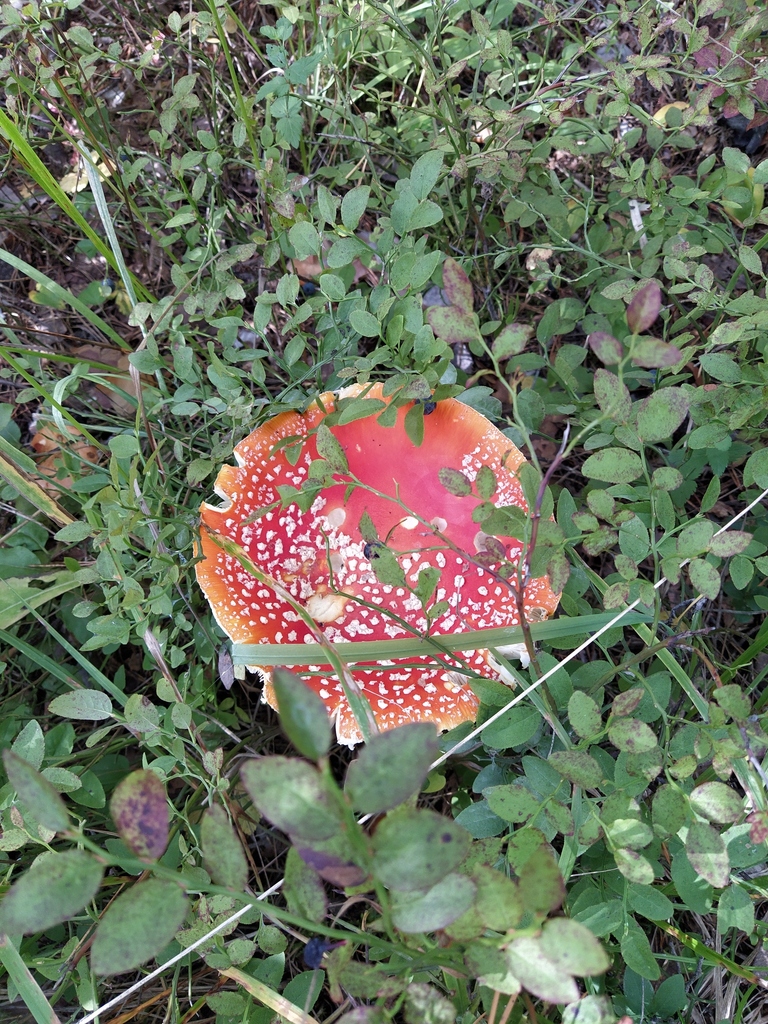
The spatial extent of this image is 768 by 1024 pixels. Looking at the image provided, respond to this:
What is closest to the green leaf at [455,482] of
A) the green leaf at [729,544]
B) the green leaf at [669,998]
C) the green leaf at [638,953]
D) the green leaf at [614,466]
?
the green leaf at [614,466]

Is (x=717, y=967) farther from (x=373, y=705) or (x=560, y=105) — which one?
(x=560, y=105)

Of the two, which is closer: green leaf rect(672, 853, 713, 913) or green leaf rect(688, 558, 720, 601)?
green leaf rect(688, 558, 720, 601)

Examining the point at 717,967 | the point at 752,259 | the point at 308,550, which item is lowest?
the point at 717,967

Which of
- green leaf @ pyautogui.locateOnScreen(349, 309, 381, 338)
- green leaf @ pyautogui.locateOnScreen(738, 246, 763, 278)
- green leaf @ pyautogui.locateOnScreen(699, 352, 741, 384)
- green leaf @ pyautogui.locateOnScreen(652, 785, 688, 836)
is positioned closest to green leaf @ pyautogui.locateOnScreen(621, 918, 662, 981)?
green leaf @ pyautogui.locateOnScreen(652, 785, 688, 836)

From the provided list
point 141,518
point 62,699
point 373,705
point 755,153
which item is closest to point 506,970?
point 373,705

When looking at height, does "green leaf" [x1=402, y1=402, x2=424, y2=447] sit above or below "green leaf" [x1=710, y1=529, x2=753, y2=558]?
above

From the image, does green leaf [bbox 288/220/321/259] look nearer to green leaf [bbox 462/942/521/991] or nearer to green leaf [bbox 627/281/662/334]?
green leaf [bbox 627/281/662/334]
